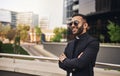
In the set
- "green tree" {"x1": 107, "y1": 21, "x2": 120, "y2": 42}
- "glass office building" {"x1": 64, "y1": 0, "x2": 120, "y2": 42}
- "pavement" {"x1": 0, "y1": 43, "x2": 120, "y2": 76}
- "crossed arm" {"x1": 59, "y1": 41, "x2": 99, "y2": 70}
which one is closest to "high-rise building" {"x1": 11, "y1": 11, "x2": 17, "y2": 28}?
"pavement" {"x1": 0, "y1": 43, "x2": 120, "y2": 76}

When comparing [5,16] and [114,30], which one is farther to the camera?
[5,16]

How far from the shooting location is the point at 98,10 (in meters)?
5.35

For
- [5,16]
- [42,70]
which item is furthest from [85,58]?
[5,16]

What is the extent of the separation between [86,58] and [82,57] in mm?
32

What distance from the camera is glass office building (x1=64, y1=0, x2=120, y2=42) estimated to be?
194 inches

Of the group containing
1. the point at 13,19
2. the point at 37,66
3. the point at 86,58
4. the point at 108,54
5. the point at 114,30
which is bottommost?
the point at 37,66

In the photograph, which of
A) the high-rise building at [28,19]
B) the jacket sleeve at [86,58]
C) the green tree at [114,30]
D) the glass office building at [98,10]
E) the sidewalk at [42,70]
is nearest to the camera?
the jacket sleeve at [86,58]

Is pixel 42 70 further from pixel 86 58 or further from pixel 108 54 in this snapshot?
pixel 86 58

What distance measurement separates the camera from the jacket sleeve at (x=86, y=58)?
196cm

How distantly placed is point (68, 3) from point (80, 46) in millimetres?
3446

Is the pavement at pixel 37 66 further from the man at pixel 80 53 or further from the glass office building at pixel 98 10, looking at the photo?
the man at pixel 80 53

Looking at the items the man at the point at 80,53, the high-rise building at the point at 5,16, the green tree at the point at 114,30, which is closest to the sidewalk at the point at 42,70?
the green tree at the point at 114,30

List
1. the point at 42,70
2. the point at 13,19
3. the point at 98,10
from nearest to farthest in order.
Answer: the point at 42,70, the point at 98,10, the point at 13,19

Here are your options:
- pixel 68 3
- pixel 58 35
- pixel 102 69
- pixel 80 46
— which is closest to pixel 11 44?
pixel 58 35
